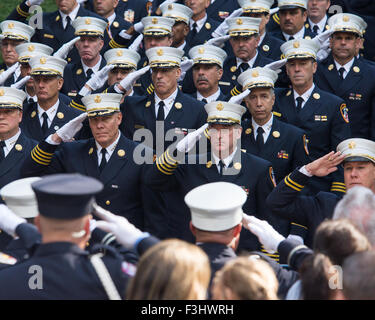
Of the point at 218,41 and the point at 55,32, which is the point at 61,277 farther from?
the point at 55,32

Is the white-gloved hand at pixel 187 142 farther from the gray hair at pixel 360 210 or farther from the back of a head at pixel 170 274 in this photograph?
the back of a head at pixel 170 274

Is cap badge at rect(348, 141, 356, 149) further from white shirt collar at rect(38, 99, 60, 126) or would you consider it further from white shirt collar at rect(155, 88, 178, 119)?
white shirt collar at rect(38, 99, 60, 126)

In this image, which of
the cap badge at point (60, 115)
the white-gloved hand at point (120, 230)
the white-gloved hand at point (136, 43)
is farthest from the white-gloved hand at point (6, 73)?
the white-gloved hand at point (120, 230)

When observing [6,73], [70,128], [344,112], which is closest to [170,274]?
[70,128]

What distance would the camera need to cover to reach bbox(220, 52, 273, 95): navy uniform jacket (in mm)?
8802

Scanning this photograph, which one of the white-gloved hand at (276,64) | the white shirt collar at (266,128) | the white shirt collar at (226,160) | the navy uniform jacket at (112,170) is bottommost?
the navy uniform jacket at (112,170)

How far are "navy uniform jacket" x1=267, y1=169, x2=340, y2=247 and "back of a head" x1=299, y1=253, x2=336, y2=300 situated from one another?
224cm

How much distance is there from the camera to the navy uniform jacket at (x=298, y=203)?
19.0 ft

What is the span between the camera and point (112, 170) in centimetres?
679

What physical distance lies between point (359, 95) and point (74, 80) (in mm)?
3482

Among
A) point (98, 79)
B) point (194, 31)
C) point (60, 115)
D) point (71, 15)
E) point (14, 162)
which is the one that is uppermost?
point (71, 15)

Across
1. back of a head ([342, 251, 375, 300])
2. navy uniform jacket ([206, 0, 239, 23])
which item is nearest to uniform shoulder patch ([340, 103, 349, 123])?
navy uniform jacket ([206, 0, 239, 23])

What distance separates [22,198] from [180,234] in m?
2.43

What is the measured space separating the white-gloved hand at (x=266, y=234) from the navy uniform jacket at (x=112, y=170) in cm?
216
